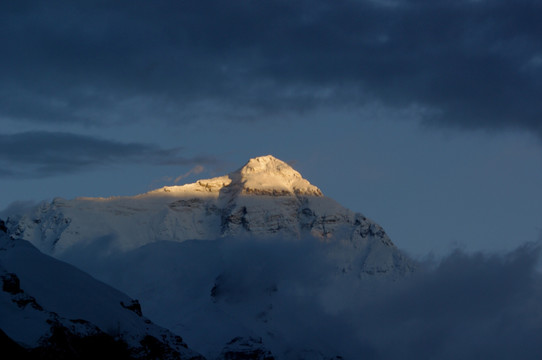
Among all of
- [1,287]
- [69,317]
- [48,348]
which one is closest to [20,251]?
[69,317]

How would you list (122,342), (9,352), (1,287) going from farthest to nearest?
(122,342)
(1,287)
(9,352)

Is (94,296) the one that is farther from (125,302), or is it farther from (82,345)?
(82,345)

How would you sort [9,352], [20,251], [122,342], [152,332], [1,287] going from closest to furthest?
[9,352]
[1,287]
[122,342]
[152,332]
[20,251]

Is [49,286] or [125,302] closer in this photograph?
[49,286]

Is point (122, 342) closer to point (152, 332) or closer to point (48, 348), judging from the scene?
point (152, 332)

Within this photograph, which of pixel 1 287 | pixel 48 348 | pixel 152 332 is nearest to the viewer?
pixel 48 348

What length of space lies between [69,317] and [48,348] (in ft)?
51.1

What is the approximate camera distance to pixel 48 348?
75375 mm

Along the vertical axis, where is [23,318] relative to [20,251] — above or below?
below

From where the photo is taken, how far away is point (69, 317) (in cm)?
9088

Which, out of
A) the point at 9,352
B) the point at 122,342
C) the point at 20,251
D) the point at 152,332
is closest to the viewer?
the point at 9,352

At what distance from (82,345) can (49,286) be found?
1544 cm

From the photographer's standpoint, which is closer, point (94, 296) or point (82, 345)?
point (82, 345)

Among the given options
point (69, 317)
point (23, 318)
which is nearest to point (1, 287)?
point (23, 318)
